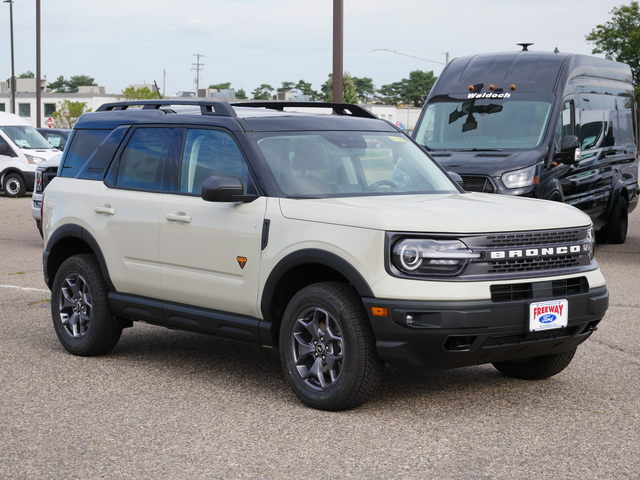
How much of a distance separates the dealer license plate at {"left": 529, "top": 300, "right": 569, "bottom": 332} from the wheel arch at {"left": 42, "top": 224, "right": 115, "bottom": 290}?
3.34 metres

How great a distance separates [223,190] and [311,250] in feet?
2.36

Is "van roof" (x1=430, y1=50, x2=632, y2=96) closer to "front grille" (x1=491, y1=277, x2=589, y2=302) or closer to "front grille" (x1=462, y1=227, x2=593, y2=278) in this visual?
"front grille" (x1=462, y1=227, x2=593, y2=278)

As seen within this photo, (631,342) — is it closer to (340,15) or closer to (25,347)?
(25,347)

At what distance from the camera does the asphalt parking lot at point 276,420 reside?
193 inches

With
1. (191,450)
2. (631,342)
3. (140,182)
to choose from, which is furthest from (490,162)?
(191,450)

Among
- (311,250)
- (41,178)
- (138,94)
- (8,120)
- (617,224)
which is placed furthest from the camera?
(138,94)

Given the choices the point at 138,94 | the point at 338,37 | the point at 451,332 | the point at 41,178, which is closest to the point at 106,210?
the point at 451,332

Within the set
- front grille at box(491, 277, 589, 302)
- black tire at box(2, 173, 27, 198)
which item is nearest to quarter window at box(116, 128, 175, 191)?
front grille at box(491, 277, 589, 302)

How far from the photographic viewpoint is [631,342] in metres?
8.15

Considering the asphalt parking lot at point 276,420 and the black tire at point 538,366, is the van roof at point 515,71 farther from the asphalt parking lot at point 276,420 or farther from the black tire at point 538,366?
the black tire at point 538,366

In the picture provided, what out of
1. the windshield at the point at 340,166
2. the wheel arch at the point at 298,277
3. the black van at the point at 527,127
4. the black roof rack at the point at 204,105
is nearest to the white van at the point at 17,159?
the black van at the point at 527,127

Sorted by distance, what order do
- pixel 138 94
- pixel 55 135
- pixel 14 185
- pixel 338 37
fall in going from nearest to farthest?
pixel 338 37 → pixel 14 185 → pixel 55 135 → pixel 138 94

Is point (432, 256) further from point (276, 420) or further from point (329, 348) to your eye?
point (276, 420)

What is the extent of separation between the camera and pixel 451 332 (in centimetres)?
550
